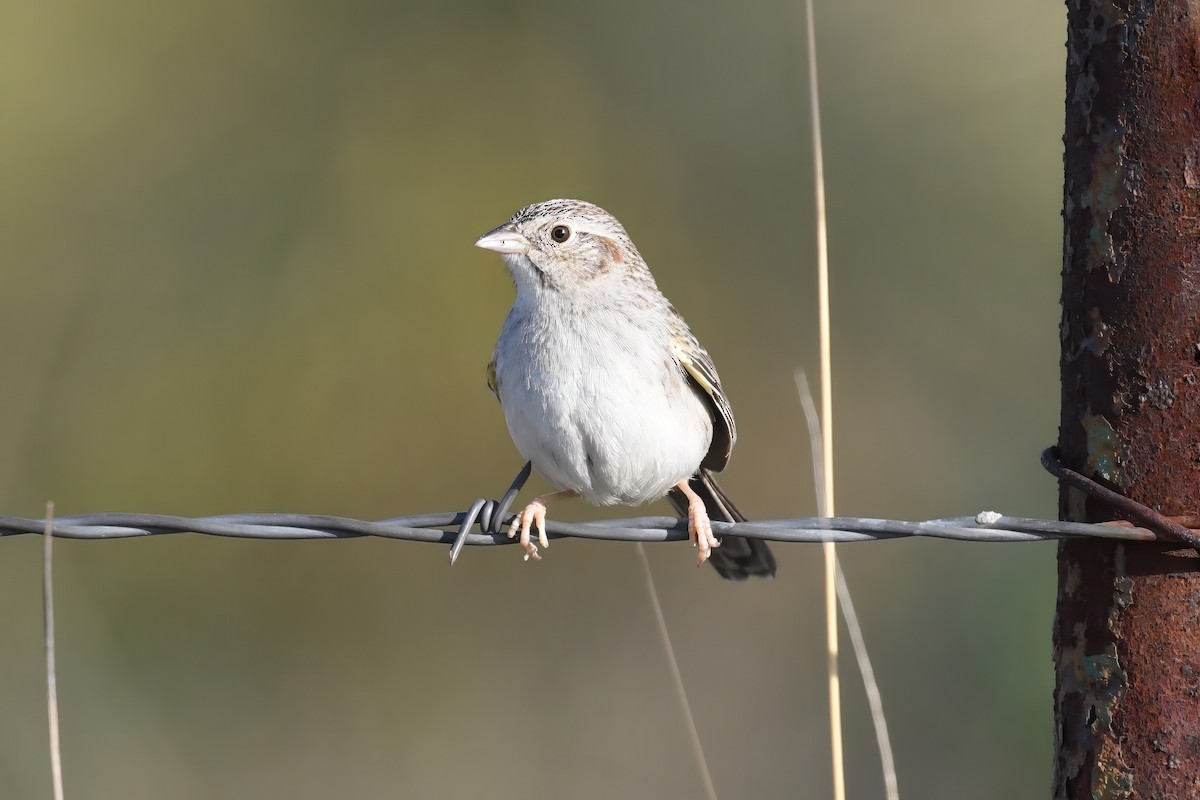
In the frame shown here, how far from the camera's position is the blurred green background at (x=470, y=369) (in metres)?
8.16

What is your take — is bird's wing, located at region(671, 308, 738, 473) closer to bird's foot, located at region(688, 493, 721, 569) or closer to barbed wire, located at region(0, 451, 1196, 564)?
bird's foot, located at region(688, 493, 721, 569)

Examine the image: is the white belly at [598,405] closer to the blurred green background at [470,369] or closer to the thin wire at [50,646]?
the thin wire at [50,646]

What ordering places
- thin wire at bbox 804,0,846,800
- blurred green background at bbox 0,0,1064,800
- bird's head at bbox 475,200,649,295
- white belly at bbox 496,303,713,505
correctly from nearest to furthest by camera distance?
thin wire at bbox 804,0,846,800
white belly at bbox 496,303,713,505
bird's head at bbox 475,200,649,295
blurred green background at bbox 0,0,1064,800

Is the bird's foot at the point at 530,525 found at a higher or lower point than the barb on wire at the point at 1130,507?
lower

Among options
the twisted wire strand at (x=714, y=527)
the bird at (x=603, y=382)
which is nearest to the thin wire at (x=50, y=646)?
the twisted wire strand at (x=714, y=527)

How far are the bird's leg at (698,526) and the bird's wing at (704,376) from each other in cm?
28

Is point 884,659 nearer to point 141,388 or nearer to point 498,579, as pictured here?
point 498,579

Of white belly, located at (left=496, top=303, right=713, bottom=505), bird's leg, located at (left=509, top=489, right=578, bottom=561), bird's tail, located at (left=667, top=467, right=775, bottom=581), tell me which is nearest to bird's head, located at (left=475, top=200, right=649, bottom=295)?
white belly, located at (left=496, top=303, right=713, bottom=505)

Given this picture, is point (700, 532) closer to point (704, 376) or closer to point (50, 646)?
point (704, 376)

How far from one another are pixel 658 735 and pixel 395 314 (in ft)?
12.0

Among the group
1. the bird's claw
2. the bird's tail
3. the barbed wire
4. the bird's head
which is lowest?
the bird's tail

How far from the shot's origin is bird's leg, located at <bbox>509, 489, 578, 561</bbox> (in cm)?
387

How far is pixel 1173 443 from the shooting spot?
3156mm

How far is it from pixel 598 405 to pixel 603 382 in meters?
0.11
